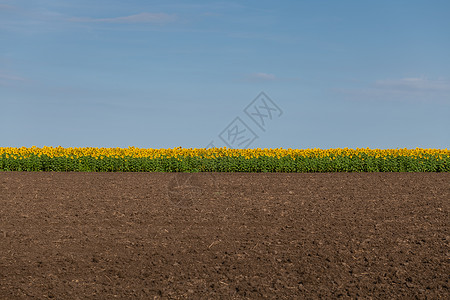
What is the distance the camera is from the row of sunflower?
19.2 m

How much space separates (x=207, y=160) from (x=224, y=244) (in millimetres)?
11458

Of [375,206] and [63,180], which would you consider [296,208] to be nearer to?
[375,206]

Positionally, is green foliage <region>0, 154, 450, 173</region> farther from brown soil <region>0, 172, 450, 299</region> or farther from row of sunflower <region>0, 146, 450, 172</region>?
brown soil <region>0, 172, 450, 299</region>

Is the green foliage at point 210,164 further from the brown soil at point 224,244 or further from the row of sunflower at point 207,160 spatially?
the brown soil at point 224,244

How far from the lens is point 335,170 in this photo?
19781mm

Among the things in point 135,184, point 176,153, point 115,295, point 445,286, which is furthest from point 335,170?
point 115,295

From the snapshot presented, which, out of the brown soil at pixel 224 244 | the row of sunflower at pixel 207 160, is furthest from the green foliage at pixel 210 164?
the brown soil at pixel 224 244

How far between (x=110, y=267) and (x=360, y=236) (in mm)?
3950

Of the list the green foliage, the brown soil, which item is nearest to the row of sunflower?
the green foliage

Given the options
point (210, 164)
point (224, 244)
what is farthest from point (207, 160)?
point (224, 244)

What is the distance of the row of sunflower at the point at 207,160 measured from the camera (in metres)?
19.2

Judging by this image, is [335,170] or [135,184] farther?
[335,170]

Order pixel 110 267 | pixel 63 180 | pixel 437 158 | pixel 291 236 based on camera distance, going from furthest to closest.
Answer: pixel 437 158 → pixel 63 180 → pixel 291 236 → pixel 110 267

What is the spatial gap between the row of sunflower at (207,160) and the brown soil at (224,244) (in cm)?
639
